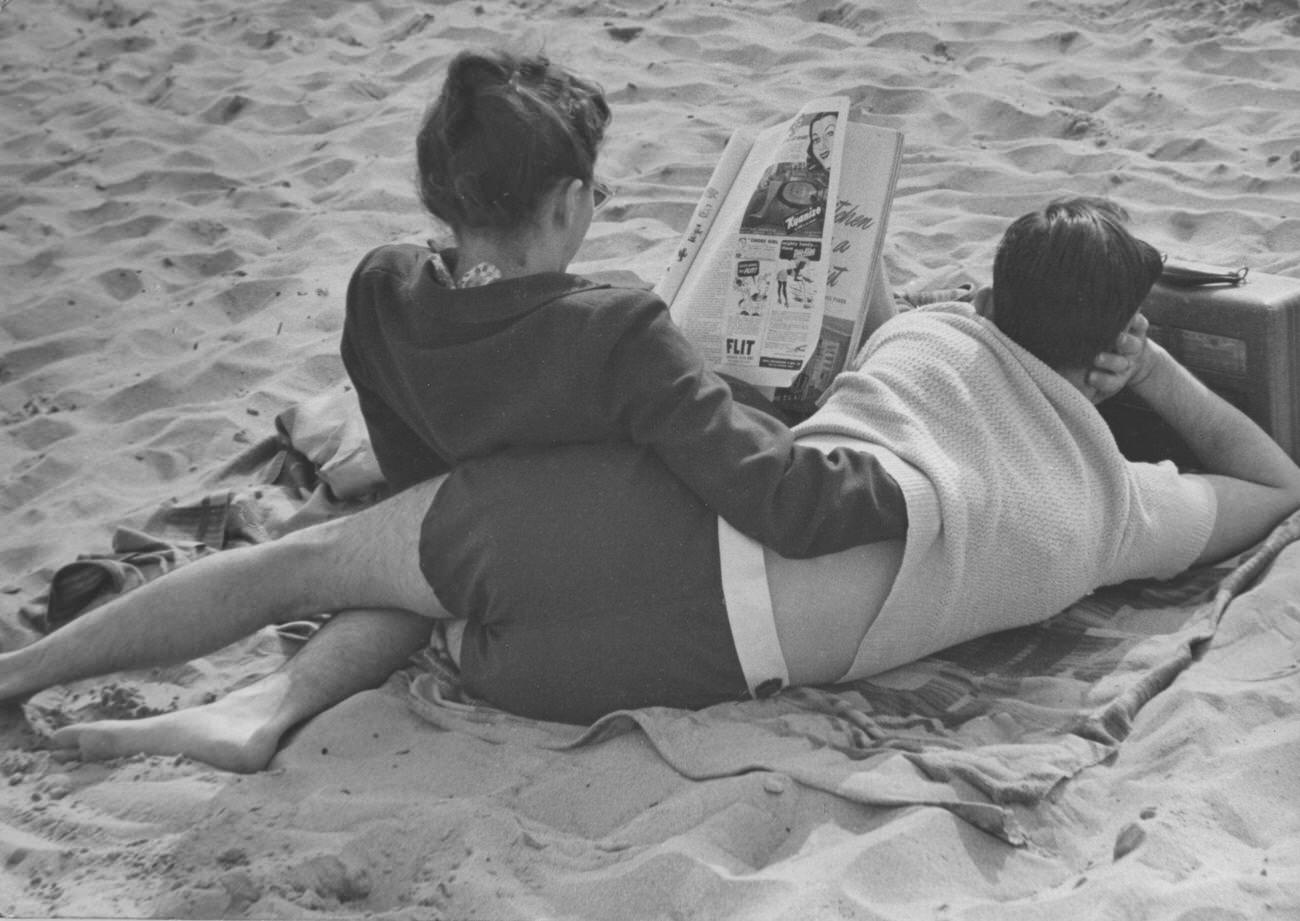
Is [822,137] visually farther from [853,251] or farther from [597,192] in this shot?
[597,192]

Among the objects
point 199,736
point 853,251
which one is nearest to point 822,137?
point 853,251

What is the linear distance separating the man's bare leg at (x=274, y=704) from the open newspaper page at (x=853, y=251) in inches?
36.9

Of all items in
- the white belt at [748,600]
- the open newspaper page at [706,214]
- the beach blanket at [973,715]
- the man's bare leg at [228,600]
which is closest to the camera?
the beach blanket at [973,715]

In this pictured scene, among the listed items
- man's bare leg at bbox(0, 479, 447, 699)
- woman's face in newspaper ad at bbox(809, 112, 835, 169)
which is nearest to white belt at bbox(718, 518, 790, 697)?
man's bare leg at bbox(0, 479, 447, 699)

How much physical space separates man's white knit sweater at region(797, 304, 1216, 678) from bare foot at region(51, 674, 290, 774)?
1056 millimetres

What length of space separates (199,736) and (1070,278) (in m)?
1.79

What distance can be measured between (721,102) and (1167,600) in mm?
3192

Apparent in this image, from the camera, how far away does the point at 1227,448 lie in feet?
10.3

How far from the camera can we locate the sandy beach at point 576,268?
226cm

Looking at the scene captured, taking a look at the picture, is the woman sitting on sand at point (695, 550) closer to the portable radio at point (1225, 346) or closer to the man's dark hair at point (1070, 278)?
the man's dark hair at point (1070, 278)

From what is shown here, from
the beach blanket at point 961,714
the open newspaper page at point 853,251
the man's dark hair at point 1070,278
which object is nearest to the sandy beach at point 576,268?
the beach blanket at point 961,714

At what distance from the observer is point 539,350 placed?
8.36 ft

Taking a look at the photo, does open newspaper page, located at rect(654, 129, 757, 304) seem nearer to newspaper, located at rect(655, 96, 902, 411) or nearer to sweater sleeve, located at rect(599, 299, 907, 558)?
newspaper, located at rect(655, 96, 902, 411)

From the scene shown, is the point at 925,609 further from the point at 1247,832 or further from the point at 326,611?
the point at 326,611
